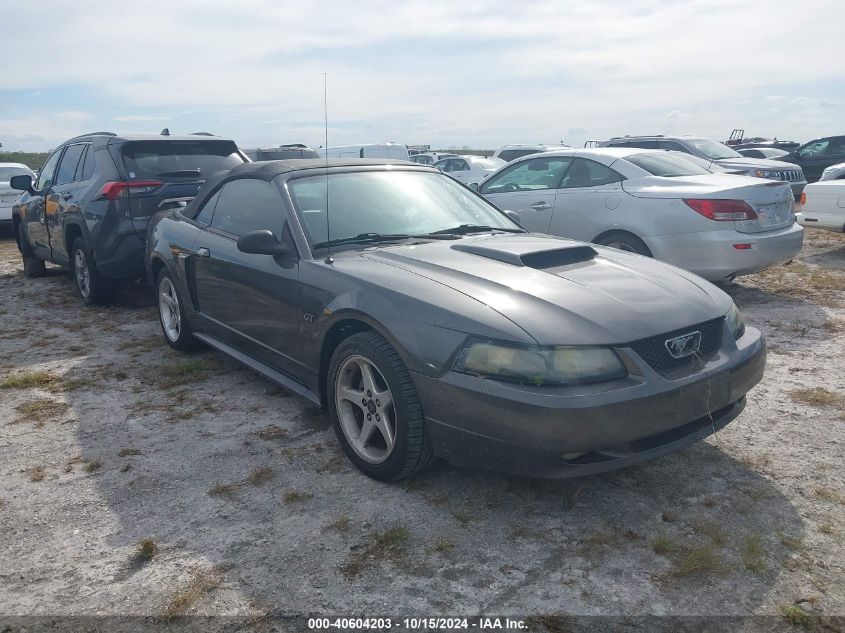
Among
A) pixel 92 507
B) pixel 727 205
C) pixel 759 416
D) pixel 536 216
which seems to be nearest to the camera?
pixel 92 507

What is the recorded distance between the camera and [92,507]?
3262 millimetres

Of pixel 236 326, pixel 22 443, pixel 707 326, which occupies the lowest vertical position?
pixel 22 443

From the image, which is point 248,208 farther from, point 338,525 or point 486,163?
point 486,163

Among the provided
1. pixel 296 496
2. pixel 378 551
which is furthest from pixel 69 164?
pixel 378 551

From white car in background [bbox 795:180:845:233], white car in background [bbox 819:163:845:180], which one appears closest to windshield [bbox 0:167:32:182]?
white car in background [bbox 795:180:845:233]

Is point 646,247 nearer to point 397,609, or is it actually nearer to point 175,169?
point 175,169

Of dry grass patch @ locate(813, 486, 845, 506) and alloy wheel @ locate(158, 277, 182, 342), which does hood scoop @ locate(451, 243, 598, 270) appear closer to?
dry grass patch @ locate(813, 486, 845, 506)

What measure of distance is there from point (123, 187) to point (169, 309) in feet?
5.72

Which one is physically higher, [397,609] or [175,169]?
[175,169]

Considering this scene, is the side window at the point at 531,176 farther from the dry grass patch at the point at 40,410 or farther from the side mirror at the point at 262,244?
the dry grass patch at the point at 40,410

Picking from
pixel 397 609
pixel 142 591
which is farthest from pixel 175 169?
pixel 397 609

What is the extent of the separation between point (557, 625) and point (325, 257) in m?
2.20

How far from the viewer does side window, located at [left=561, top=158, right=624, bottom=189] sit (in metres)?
7.26

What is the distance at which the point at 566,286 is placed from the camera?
3.29m
